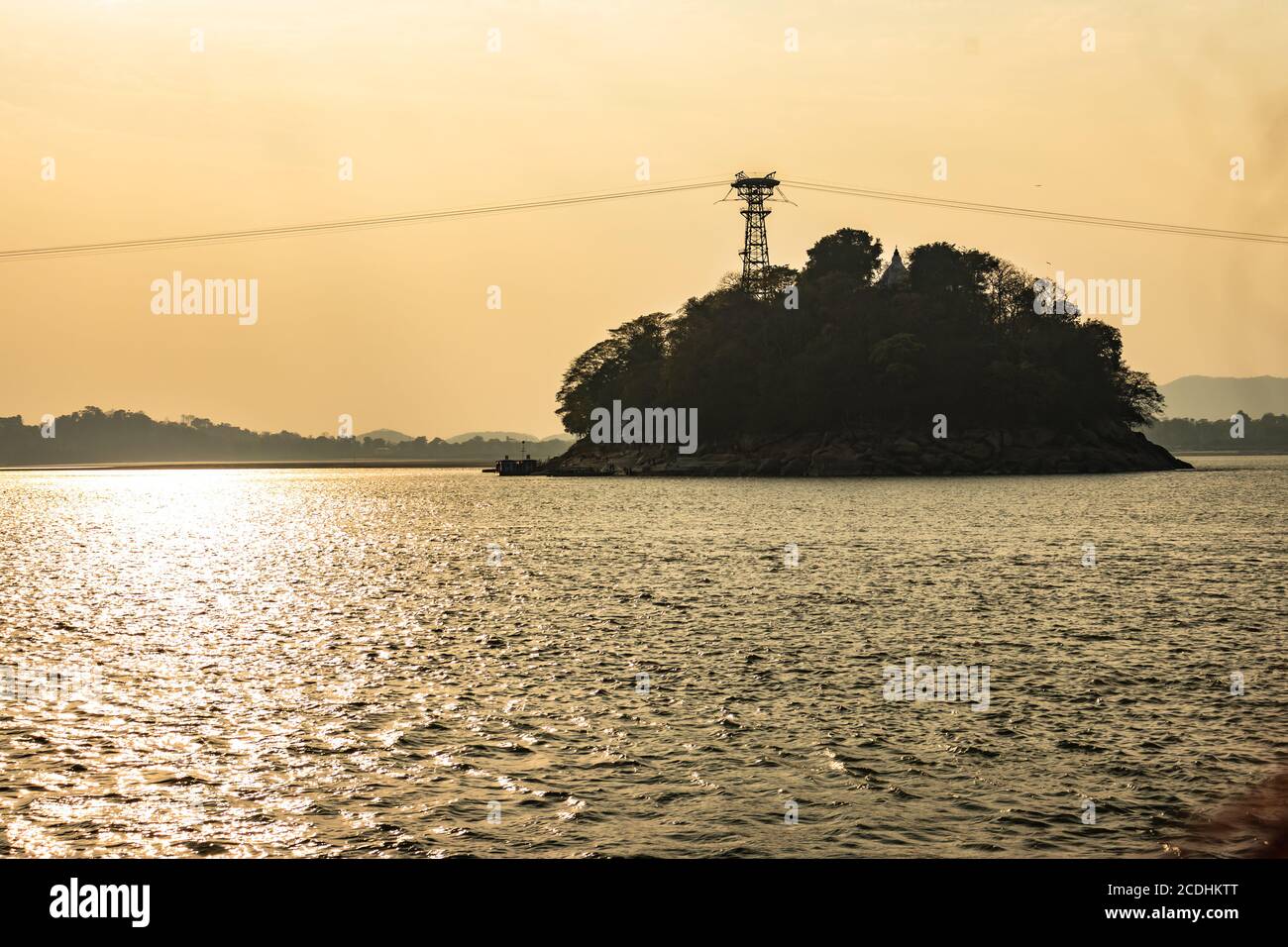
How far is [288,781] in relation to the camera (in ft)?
67.9

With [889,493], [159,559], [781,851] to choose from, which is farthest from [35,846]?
[889,493]

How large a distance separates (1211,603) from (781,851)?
119 ft

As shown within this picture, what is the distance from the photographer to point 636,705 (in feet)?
89.9

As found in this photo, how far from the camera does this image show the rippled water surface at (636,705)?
59.6 feet

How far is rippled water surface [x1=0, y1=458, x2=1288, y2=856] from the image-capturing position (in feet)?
59.6

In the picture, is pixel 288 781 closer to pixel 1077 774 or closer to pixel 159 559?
pixel 1077 774

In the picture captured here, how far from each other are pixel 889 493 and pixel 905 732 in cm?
12864

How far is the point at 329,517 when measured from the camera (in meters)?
134

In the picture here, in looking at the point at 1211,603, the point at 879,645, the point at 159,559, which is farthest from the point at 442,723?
A: the point at 159,559

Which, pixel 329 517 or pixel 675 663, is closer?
pixel 675 663
